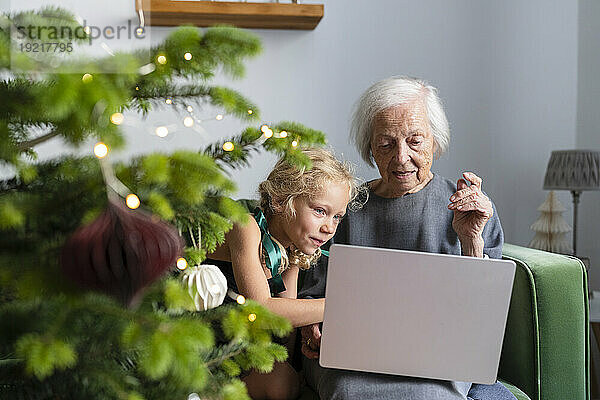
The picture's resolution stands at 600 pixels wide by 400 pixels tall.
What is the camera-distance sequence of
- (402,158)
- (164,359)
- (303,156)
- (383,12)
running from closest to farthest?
(164,359) < (303,156) < (402,158) < (383,12)

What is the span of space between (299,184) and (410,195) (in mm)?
363

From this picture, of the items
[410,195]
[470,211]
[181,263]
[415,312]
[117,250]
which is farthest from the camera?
[410,195]

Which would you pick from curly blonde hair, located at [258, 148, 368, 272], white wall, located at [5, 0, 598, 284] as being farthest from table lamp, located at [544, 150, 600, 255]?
curly blonde hair, located at [258, 148, 368, 272]

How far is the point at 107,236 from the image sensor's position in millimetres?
622

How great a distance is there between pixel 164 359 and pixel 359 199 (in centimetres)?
122

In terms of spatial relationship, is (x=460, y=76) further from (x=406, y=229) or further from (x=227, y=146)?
(x=227, y=146)

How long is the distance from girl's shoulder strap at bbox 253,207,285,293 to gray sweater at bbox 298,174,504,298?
0.18m

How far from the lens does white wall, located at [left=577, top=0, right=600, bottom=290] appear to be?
2637 millimetres

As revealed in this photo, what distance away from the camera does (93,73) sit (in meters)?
0.63

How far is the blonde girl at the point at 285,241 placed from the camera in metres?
1.42

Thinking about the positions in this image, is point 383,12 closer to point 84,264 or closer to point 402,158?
point 402,158

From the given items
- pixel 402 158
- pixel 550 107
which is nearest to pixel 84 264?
pixel 402 158

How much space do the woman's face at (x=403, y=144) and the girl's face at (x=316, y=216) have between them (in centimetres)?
18

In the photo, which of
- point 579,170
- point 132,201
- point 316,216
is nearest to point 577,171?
point 579,170
